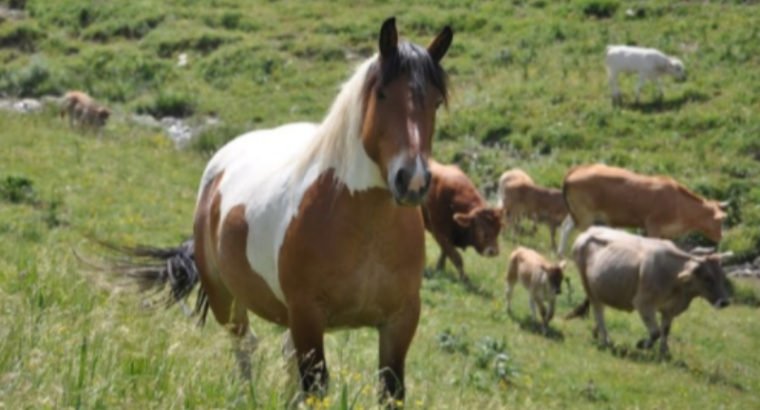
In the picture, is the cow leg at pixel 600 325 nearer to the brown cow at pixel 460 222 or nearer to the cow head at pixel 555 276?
the cow head at pixel 555 276

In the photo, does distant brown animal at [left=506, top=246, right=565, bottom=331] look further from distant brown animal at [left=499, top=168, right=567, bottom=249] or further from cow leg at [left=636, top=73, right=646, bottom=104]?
cow leg at [left=636, top=73, right=646, bottom=104]

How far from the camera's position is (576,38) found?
3359 centimetres

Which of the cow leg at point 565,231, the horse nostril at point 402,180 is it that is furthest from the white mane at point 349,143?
the cow leg at point 565,231

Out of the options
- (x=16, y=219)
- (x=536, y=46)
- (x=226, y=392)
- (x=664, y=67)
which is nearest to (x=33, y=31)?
(x=536, y=46)

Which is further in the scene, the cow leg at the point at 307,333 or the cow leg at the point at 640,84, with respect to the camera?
the cow leg at the point at 640,84

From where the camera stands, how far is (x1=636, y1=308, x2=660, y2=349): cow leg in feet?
53.1

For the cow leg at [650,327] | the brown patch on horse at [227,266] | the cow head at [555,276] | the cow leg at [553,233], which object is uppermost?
the brown patch on horse at [227,266]

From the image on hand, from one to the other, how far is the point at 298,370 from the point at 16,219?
9.41 m

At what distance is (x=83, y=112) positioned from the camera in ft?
90.7

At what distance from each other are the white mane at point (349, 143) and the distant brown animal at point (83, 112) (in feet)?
67.1

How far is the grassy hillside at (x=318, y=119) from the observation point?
595 cm

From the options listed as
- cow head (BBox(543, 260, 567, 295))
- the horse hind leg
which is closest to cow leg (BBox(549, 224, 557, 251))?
cow head (BBox(543, 260, 567, 295))

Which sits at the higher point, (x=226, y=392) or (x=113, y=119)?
(x=226, y=392)

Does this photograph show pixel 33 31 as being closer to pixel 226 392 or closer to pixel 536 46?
pixel 536 46
